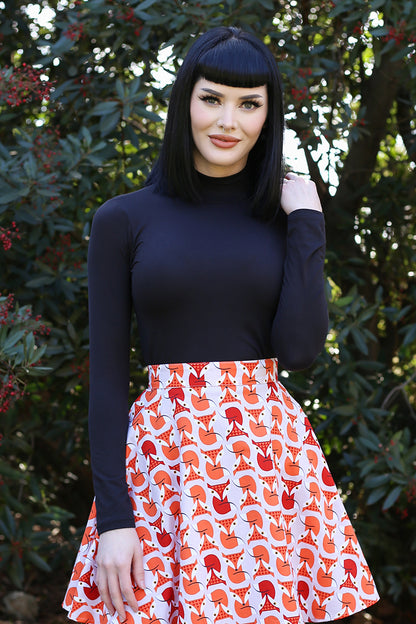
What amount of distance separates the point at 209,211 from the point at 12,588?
2.38 meters

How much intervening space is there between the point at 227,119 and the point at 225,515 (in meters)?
0.74

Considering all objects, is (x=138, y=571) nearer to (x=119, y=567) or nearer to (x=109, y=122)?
(x=119, y=567)

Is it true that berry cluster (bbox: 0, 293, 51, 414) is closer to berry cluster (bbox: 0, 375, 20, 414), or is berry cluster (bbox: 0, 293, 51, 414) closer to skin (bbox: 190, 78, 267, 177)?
berry cluster (bbox: 0, 375, 20, 414)

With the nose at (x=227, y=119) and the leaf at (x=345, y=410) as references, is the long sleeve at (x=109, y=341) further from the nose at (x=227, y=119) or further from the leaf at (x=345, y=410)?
the leaf at (x=345, y=410)

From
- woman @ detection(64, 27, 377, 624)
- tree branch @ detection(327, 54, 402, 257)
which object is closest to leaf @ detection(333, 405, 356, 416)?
tree branch @ detection(327, 54, 402, 257)

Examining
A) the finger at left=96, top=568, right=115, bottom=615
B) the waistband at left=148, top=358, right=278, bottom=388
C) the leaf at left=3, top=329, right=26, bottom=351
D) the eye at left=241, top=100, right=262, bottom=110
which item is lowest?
the finger at left=96, top=568, right=115, bottom=615

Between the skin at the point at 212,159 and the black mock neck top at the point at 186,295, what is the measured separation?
9cm

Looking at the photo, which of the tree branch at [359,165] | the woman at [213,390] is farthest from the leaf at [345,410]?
the woman at [213,390]

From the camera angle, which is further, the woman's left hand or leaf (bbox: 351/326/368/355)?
leaf (bbox: 351/326/368/355)

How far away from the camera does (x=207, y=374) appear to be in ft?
4.87

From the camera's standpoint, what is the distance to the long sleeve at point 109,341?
1.43m

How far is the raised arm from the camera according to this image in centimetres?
147

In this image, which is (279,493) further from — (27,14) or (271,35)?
(27,14)

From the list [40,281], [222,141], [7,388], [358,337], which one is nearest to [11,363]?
[7,388]
